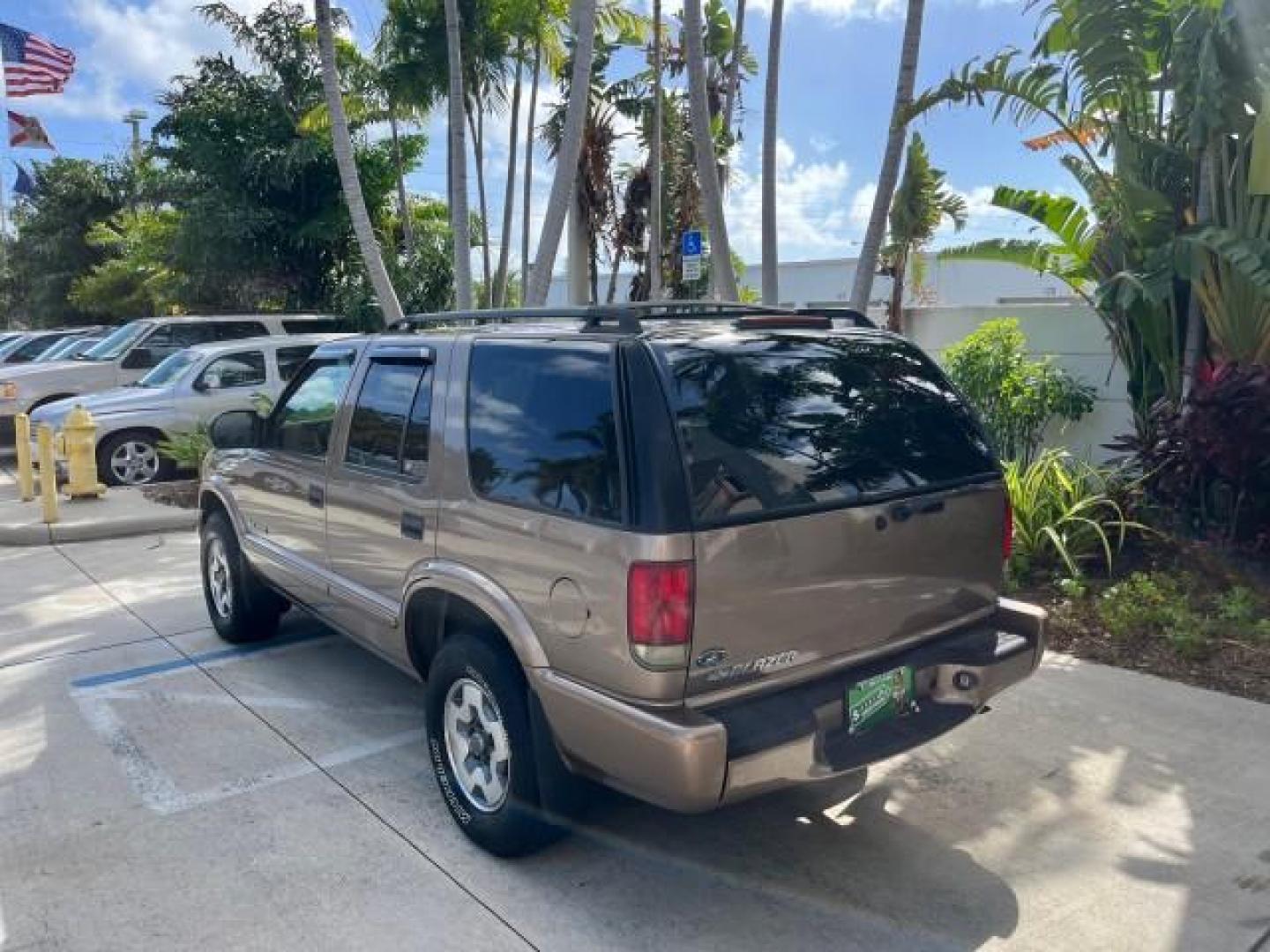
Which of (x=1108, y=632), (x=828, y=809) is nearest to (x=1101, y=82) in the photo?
(x=1108, y=632)

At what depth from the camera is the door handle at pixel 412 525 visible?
3.79m

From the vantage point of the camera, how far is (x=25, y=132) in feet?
79.3

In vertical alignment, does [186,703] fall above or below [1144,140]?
below

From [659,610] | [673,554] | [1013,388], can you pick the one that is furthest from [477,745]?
[1013,388]

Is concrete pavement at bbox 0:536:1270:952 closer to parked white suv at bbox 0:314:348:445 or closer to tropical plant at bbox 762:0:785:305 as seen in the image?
tropical plant at bbox 762:0:785:305

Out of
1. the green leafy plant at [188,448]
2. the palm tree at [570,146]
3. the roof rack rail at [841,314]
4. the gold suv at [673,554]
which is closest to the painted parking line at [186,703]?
the gold suv at [673,554]

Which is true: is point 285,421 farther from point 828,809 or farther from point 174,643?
point 828,809

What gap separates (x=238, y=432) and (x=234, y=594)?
1017 mm

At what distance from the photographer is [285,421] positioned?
515 centimetres

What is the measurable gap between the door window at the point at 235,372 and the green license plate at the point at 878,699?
10196mm

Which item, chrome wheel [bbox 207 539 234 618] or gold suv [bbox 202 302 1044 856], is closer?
gold suv [bbox 202 302 1044 856]

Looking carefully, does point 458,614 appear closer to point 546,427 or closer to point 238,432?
point 546,427

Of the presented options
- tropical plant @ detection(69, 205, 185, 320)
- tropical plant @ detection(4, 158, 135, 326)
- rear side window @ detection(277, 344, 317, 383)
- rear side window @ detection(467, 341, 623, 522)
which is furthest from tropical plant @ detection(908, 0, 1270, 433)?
tropical plant @ detection(4, 158, 135, 326)

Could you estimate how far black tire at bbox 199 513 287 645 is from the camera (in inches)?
224
